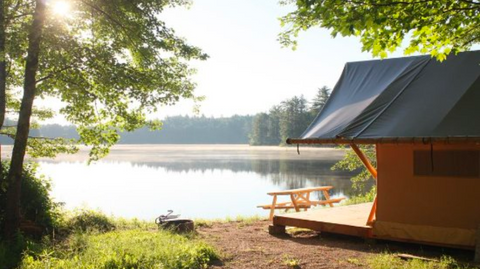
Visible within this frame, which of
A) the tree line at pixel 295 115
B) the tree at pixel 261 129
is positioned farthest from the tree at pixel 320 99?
the tree at pixel 261 129

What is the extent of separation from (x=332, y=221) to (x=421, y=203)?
1.69m

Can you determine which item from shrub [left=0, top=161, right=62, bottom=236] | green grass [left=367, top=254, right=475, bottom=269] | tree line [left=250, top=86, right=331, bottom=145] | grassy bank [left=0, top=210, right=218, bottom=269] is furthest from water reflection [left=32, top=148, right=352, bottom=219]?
tree line [left=250, top=86, right=331, bottom=145]

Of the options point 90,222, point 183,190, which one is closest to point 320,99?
point 183,190

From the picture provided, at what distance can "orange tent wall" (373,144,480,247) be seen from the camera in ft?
22.4

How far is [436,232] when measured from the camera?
7062mm

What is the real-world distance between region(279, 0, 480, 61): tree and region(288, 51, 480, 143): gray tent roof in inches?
63.0

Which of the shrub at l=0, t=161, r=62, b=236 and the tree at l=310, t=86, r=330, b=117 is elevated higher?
the tree at l=310, t=86, r=330, b=117

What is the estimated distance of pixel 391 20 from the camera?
494 cm

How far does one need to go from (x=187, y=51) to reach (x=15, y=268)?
200 inches

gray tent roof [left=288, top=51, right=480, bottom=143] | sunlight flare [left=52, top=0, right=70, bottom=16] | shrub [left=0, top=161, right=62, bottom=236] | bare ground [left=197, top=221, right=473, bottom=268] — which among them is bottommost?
bare ground [left=197, top=221, right=473, bottom=268]

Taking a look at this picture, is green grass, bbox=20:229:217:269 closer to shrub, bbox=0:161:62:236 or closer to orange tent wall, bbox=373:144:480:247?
shrub, bbox=0:161:62:236

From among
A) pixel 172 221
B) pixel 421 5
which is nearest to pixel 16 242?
pixel 172 221

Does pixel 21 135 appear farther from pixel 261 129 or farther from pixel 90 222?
pixel 261 129

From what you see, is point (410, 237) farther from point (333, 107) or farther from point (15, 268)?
point (15, 268)
